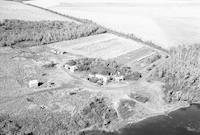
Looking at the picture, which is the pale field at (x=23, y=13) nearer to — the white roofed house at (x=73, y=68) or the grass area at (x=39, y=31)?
the grass area at (x=39, y=31)

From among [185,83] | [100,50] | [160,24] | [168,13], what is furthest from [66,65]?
[168,13]

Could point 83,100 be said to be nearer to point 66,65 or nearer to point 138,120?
point 138,120

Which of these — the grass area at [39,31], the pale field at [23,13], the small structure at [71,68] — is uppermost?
the pale field at [23,13]

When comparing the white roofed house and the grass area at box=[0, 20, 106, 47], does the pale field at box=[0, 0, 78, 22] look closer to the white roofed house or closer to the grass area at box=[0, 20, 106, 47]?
the grass area at box=[0, 20, 106, 47]

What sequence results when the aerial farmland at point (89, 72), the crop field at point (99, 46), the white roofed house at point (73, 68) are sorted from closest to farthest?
the aerial farmland at point (89, 72), the white roofed house at point (73, 68), the crop field at point (99, 46)

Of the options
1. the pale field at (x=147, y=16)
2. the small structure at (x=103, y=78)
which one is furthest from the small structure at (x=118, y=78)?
the pale field at (x=147, y=16)

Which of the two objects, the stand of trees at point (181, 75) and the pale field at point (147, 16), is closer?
the stand of trees at point (181, 75)

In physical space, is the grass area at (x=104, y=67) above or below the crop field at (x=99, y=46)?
below
